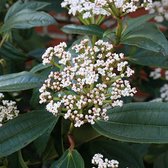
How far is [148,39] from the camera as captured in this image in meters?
0.85

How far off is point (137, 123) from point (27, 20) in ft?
1.08

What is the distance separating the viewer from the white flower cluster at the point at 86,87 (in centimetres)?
73

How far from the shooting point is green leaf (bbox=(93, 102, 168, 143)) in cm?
74

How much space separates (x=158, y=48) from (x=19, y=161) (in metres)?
0.32

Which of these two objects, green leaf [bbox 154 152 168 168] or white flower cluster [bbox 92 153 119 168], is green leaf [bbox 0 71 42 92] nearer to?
white flower cluster [bbox 92 153 119 168]

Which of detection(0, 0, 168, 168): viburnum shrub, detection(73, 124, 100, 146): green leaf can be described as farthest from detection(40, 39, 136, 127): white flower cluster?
detection(73, 124, 100, 146): green leaf

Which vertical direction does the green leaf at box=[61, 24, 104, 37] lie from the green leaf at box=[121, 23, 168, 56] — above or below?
above

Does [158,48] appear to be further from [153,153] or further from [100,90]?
[153,153]

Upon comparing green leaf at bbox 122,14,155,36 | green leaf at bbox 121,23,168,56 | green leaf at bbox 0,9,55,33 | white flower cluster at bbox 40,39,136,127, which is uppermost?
green leaf at bbox 0,9,55,33

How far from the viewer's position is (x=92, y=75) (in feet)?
2.38

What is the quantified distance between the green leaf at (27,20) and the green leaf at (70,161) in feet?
0.88

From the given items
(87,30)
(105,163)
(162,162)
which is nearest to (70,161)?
(105,163)

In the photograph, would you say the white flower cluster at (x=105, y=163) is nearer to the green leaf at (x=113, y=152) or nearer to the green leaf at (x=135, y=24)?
the green leaf at (x=113, y=152)

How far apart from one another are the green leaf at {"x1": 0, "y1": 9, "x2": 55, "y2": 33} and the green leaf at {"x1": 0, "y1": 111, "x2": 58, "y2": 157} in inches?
7.7
